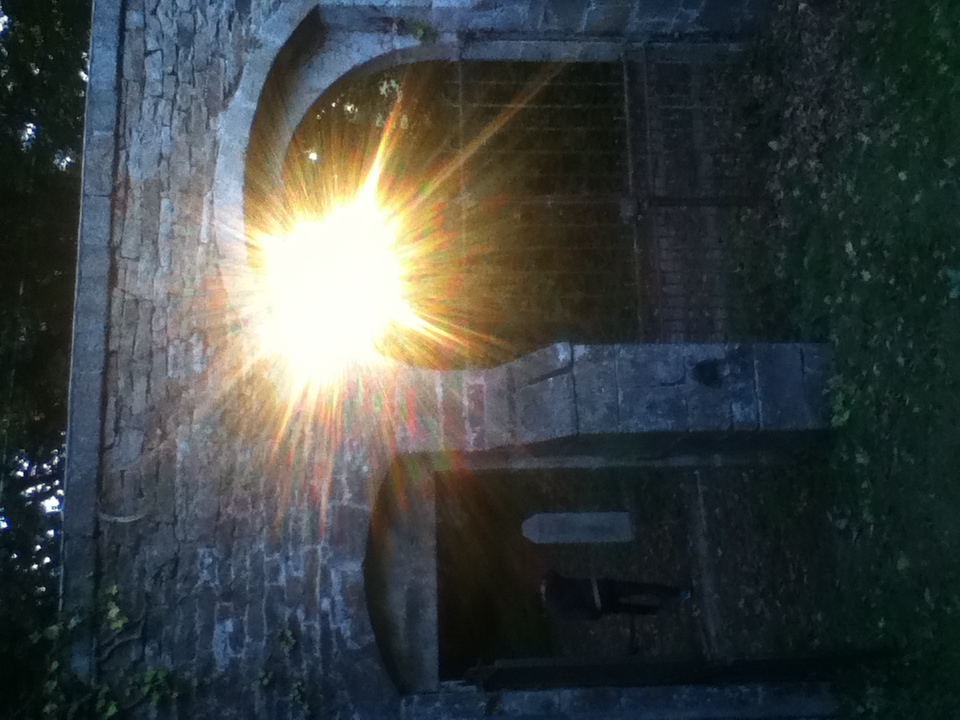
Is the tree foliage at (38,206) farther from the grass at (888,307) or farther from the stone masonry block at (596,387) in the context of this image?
the grass at (888,307)

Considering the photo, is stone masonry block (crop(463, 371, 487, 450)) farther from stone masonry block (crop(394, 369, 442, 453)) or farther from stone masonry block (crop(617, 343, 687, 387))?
stone masonry block (crop(617, 343, 687, 387))

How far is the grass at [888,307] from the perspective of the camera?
4012 millimetres

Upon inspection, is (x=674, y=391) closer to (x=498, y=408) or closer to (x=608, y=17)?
(x=498, y=408)

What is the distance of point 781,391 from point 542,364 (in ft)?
4.44

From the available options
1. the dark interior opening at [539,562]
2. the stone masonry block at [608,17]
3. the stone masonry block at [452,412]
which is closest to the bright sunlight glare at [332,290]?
the stone masonry block at [452,412]

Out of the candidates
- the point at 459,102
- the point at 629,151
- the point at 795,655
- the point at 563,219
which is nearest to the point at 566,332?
the point at 563,219

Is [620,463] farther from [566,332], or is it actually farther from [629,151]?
[629,151]

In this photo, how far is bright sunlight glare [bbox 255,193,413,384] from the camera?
500 cm

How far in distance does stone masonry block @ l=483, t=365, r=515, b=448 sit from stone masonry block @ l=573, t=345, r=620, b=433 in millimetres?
483

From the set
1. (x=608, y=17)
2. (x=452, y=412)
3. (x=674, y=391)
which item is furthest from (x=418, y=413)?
(x=608, y=17)

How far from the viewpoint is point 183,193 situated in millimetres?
5258

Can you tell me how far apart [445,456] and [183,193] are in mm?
2337

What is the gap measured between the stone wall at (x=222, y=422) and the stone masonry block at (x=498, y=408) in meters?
0.01

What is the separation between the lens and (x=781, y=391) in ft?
15.4
